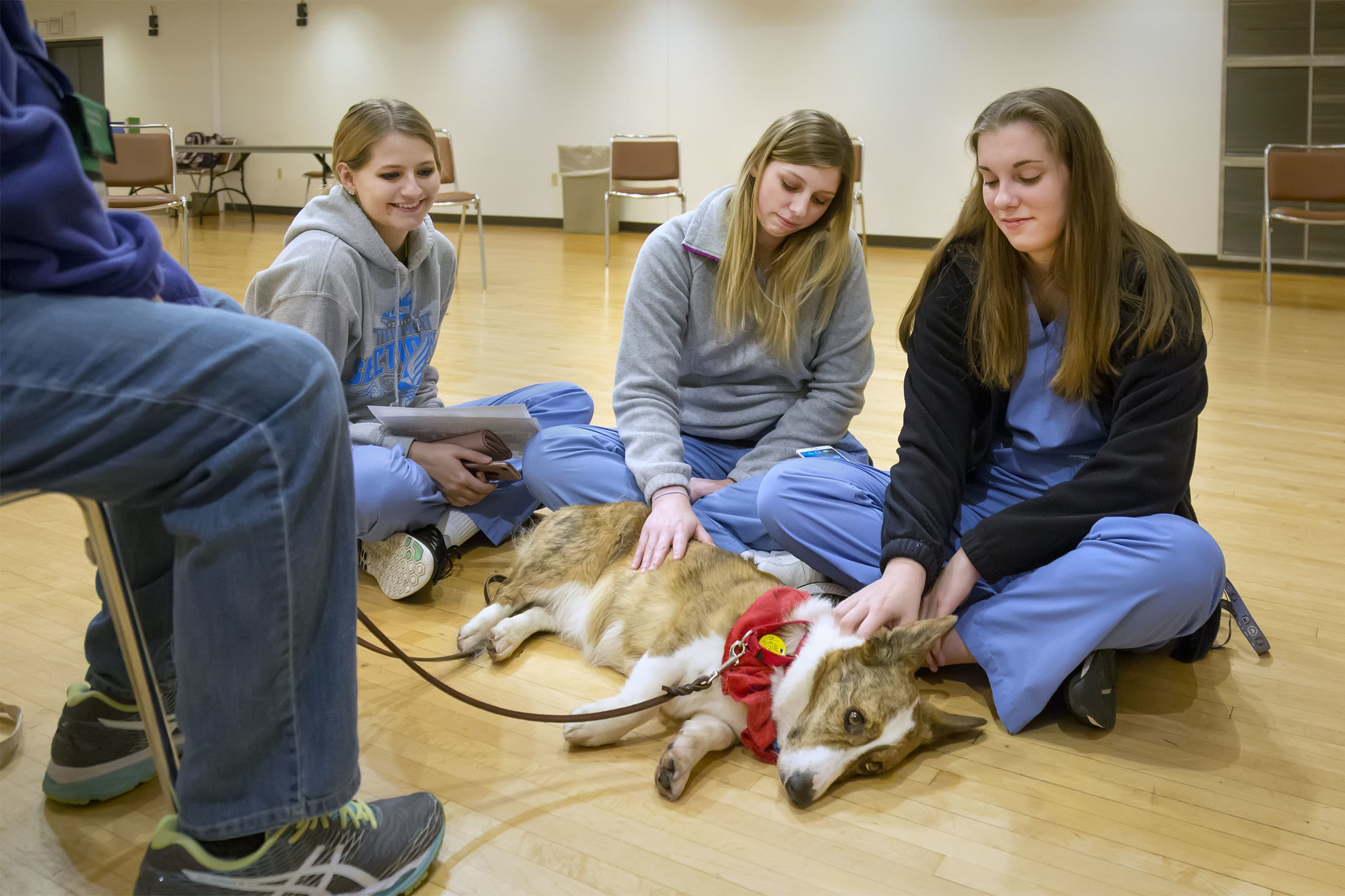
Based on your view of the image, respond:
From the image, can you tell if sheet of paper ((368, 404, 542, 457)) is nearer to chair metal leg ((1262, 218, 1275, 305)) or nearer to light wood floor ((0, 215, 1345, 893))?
light wood floor ((0, 215, 1345, 893))

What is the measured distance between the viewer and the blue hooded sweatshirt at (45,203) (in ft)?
2.80

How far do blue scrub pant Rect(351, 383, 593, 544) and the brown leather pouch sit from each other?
3.6 inches

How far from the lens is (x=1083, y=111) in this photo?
5.87ft

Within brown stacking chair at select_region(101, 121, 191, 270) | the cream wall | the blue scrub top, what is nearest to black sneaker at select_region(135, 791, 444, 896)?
the blue scrub top

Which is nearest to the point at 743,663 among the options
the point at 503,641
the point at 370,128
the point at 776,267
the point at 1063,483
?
the point at 503,641

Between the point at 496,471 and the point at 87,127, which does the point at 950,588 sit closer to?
the point at 496,471

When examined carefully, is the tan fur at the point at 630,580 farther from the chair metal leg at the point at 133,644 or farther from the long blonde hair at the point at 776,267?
the chair metal leg at the point at 133,644

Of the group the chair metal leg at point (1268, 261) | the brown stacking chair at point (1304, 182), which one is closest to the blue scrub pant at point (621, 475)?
the chair metal leg at point (1268, 261)

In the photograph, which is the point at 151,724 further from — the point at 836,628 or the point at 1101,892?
the point at 1101,892

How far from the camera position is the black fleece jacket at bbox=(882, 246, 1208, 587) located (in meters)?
1.76

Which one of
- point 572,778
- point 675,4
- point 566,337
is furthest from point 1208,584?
point 675,4

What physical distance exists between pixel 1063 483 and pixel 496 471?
50.2 inches

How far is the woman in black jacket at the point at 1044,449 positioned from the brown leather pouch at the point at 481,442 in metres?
0.71

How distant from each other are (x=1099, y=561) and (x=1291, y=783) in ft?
1.53
